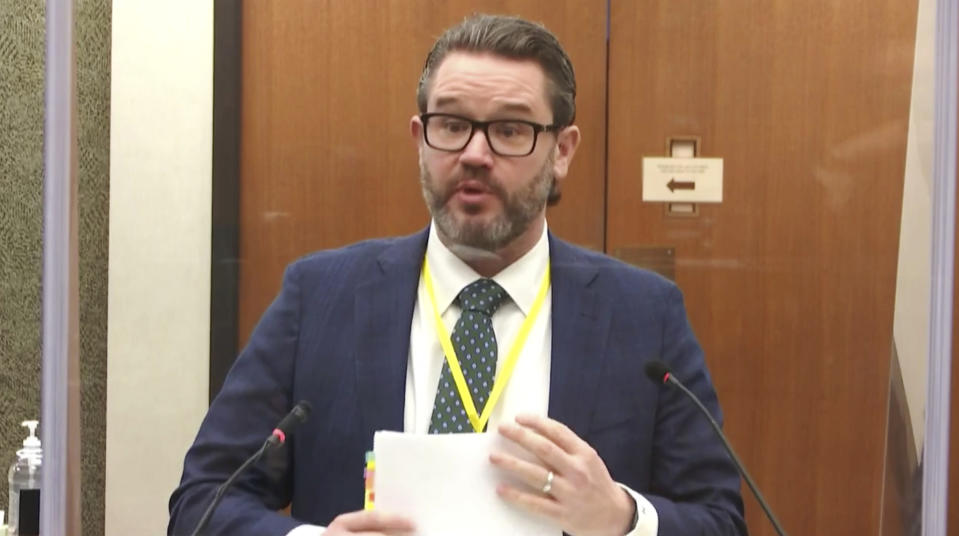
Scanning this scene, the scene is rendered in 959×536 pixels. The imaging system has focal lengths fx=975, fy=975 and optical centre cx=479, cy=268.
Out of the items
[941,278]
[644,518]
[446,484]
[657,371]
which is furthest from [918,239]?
[446,484]

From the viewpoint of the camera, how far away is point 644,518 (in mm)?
987

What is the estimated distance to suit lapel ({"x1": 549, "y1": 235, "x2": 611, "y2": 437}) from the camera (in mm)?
1021

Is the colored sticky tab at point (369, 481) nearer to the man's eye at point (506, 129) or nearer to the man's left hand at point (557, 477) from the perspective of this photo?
the man's left hand at point (557, 477)

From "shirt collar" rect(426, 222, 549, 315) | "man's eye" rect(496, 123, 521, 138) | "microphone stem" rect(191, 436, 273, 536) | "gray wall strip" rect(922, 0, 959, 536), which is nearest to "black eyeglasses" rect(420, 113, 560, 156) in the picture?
"man's eye" rect(496, 123, 521, 138)

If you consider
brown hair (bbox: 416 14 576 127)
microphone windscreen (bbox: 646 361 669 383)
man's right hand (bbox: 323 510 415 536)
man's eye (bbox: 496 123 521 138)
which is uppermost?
brown hair (bbox: 416 14 576 127)

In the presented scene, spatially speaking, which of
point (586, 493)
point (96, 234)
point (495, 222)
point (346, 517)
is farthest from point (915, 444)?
point (96, 234)

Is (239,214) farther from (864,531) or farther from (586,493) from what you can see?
(864,531)

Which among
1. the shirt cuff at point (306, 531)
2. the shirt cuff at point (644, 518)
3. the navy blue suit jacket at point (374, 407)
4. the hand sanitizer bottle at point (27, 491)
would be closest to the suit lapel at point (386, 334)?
the navy blue suit jacket at point (374, 407)

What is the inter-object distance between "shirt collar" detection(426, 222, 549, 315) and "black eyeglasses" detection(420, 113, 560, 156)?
100 mm

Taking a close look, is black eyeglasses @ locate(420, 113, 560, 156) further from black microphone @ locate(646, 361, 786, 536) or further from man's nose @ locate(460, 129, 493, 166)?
black microphone @ locate(646, 361, 786, 536)

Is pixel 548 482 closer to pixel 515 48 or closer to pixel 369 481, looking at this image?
pixel 369 481

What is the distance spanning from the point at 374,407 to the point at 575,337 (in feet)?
0.74

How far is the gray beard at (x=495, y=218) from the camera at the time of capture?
103 cm

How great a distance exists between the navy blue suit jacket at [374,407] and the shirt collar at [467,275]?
2 cm
